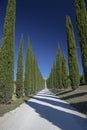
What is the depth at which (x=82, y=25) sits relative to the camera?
18.3m

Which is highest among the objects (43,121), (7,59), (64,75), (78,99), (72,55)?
(72,55)

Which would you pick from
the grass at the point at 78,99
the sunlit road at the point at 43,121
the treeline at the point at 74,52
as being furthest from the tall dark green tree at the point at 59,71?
the sunlit road at the point at 43,121

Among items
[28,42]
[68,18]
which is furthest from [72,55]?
[28,42]

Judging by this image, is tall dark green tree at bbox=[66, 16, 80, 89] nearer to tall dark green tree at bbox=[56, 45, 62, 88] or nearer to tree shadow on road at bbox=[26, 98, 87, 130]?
tree shadow on road at bbox=[26, 98, 87, 130]

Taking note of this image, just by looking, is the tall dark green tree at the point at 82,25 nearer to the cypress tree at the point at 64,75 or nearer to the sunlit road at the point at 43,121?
the sunlit road at the point at 43,121

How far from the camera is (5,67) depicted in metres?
17.7

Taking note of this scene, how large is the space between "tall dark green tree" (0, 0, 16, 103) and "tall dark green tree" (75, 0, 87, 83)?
6310 mm

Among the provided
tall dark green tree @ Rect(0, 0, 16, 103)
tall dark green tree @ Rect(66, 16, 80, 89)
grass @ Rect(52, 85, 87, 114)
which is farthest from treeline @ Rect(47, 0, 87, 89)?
tall dark green tree @ Rect(0, 0, 16, 103)

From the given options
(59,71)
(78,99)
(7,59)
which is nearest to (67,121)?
(7,59)

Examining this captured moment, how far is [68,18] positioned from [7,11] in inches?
658

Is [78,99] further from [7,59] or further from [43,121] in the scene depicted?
[43,121]

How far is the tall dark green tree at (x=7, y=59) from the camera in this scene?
17297mm

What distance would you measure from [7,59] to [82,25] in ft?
24.0

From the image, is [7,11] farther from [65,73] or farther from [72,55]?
[65,73]
